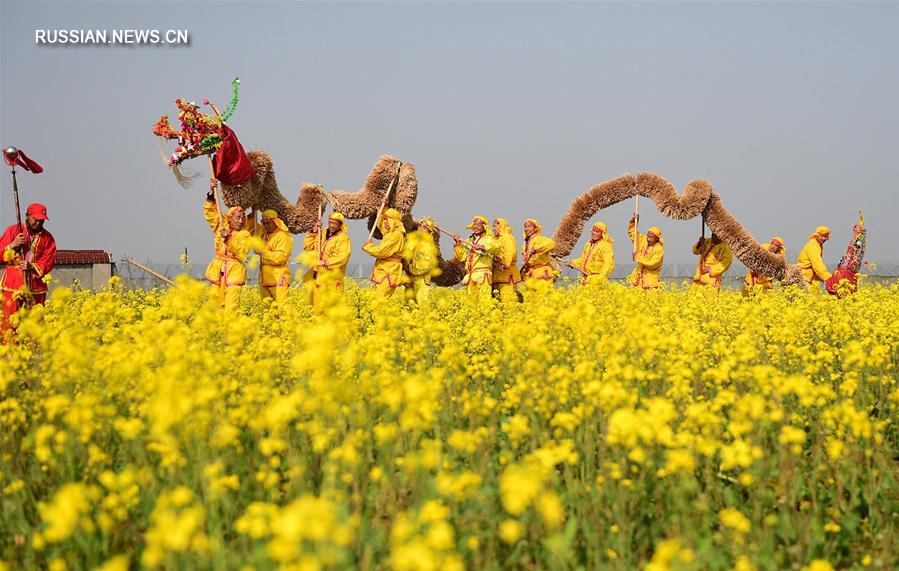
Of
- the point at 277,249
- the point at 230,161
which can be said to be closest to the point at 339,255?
the point at 277,249

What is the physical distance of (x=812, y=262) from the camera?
1394cm

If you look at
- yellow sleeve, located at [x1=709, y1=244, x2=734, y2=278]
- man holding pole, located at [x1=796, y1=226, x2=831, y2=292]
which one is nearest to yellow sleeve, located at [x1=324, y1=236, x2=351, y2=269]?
yellow sleeve, located at [x1=709, y1=244, x2=734, y2=278]

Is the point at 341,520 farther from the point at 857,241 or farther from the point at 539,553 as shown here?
the point at 857,241

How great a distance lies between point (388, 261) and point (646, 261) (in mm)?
4670

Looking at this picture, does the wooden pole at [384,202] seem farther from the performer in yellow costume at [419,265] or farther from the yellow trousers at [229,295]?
the yellow trousers at [229,295]

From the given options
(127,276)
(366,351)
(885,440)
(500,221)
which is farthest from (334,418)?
(127,276)

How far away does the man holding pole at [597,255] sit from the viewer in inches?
510

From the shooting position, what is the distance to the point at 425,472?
3383 millimetres

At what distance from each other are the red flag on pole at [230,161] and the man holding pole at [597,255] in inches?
222

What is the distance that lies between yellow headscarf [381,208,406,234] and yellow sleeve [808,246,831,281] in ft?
24.5

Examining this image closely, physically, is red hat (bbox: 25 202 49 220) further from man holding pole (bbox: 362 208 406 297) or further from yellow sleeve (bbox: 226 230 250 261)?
man holding pole (bbox: 362 208 406 297)

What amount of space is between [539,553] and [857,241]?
1195cm

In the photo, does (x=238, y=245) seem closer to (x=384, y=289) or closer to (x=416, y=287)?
(x=384, y=289)

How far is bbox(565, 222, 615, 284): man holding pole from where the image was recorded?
42.5 feet
